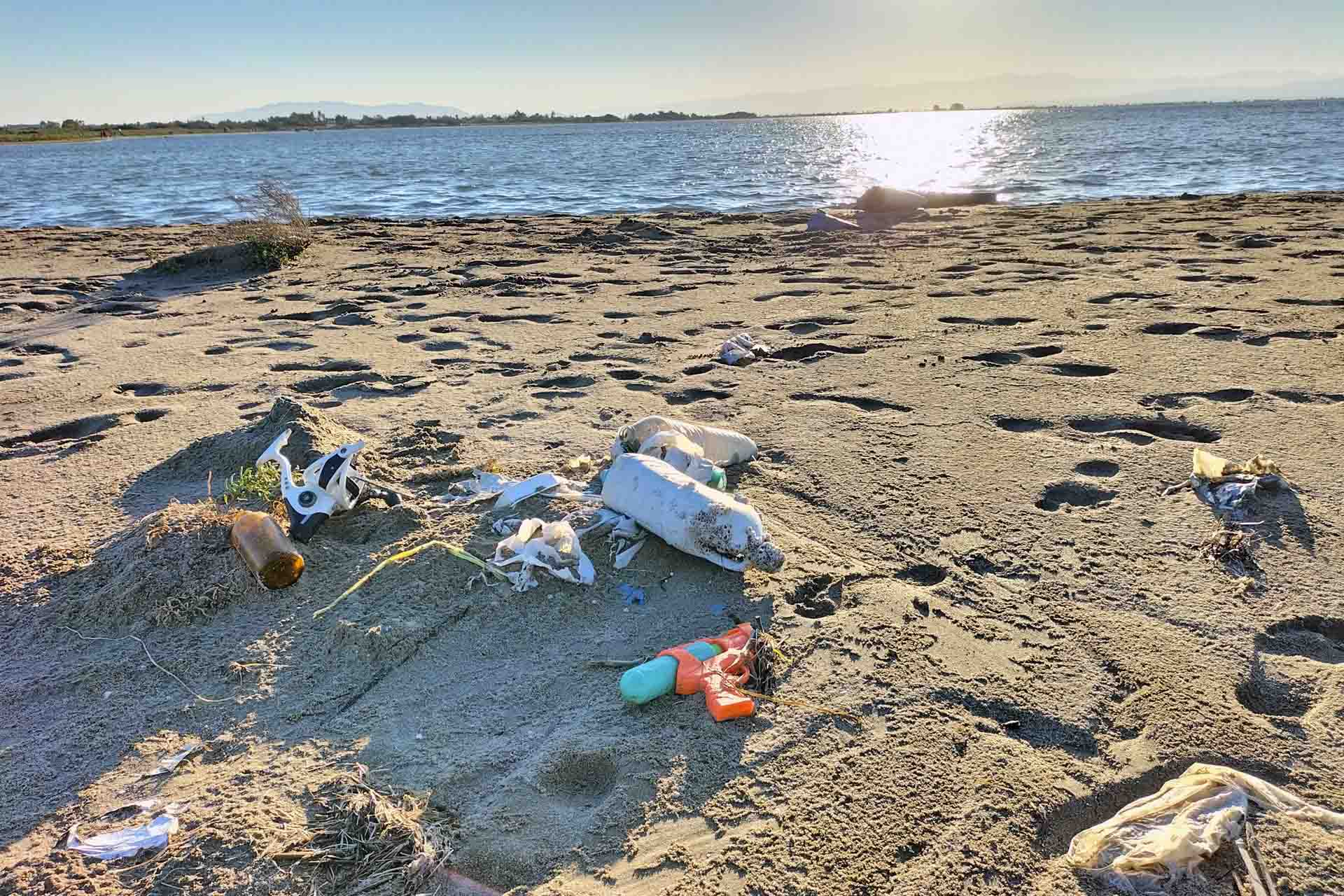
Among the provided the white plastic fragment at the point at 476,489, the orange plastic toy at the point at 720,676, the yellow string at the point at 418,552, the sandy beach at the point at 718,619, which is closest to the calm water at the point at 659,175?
the sandy beach at the point at 718,619

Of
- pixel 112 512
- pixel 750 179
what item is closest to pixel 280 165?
pixel 750 179

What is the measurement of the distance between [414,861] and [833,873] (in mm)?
1012

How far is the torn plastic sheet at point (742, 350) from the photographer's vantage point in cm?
562

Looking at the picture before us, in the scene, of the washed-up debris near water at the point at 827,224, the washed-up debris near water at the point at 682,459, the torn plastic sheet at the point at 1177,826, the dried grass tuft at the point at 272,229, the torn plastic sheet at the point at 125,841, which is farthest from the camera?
the washed-up debris near water at the point at 827,224

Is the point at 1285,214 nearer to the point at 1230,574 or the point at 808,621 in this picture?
the point at 1230,574

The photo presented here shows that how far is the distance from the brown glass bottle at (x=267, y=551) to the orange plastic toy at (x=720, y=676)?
4.94 feet

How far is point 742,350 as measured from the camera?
5.68 m

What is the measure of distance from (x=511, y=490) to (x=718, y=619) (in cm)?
124

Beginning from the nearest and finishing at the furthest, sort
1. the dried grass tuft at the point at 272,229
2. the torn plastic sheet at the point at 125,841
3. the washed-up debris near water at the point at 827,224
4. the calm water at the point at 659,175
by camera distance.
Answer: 1. the torn plastic sheet at the point at 125,841
2. the dried grass tuft at the point at 272,229
3. the washed-up debris near water at the point at 827,224
4. the calm water at the point at 659,175

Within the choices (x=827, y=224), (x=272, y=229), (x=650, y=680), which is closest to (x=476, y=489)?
(x=650, y=680)

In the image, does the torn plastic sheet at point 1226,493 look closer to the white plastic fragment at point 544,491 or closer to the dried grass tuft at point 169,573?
the white plastic fragment at point 544,491

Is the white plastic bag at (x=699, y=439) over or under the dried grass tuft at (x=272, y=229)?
under

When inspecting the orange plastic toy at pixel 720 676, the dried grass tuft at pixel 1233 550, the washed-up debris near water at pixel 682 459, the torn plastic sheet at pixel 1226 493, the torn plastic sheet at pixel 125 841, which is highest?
the washed-up debris near water at pixel 682 459

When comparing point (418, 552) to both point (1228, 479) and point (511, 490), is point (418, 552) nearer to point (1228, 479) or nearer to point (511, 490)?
point (511, 490)
